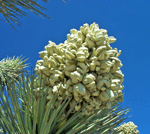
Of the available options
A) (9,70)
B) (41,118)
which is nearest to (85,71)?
(41,118)

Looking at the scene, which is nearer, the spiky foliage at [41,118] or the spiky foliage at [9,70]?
the spiky foliage at [41,118]

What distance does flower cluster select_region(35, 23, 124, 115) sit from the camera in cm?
144

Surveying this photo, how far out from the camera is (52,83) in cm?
148

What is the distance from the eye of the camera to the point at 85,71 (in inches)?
58.0

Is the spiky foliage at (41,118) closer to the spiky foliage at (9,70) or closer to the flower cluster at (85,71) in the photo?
the flower cluster at (85,71)

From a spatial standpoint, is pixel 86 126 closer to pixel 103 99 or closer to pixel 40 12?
pixel 103 99

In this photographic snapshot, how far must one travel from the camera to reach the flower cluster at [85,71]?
1438mm

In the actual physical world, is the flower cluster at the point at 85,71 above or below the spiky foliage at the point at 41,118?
above

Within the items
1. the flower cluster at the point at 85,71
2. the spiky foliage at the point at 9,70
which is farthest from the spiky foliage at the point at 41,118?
the spiky foliage at the point at 9,70

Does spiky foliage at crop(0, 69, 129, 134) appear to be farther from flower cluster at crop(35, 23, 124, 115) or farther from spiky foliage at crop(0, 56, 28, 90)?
spiky foliage at crop(0, 56, 28, 90)

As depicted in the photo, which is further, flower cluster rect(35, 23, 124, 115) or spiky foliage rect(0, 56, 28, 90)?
spiky foliage rect(0, 56, 28, 90)

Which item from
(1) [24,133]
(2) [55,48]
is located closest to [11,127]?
(1) [24,133]

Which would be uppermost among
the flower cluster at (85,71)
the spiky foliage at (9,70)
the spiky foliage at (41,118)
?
the spiky foliage at (9,70)

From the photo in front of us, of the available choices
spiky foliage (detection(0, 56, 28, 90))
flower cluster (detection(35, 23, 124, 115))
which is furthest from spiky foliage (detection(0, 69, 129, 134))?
spiky foliage (detection(0, 56, 28, 90))
